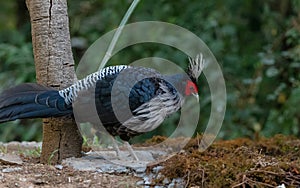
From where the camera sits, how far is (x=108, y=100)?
4.11m

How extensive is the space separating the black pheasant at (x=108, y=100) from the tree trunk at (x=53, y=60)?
0.14m

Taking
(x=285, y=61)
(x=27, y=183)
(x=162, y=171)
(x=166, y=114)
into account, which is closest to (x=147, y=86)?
(x=166, y=114)

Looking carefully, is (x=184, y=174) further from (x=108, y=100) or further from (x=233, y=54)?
(x=233, y=54)

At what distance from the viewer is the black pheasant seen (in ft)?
→ 13.2

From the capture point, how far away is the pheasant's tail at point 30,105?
398cm

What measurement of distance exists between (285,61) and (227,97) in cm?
96

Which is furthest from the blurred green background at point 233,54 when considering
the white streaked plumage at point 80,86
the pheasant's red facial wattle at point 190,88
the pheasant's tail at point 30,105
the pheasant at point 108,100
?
the pheasant's tail at point 30,105

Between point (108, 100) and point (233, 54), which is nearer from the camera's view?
point (108, 100)

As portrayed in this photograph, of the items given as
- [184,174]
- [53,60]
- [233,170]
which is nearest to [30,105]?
[53,60]

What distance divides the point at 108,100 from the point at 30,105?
0.55 metres

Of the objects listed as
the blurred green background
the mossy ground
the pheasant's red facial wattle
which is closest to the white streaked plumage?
the pheasant's red facial wattle

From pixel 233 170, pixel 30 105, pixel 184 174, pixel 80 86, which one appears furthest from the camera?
pixel 80 86

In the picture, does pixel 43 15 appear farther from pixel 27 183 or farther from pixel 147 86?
pixel 27 183

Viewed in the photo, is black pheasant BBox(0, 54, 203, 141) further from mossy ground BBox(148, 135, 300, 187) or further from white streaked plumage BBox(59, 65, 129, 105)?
mossy ground BBox(148, 135, 300, 187)
